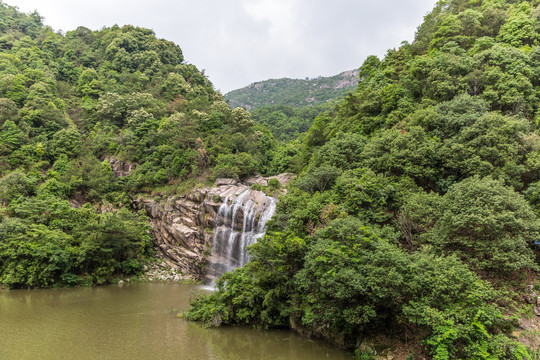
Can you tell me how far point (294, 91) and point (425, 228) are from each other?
11572cm

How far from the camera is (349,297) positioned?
10891 mm

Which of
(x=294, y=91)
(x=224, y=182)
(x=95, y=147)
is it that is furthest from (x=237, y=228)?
(x=294, y=91)

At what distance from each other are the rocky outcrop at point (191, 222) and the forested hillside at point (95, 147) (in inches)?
66.4

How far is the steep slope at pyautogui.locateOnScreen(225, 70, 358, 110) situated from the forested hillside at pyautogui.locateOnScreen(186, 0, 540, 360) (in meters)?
84.9

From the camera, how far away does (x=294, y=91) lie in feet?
401

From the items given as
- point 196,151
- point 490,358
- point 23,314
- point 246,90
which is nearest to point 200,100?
point 196,151

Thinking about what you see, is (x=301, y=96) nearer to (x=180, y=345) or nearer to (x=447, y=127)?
(x=447, y=127)

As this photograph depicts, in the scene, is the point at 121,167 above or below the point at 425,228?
above

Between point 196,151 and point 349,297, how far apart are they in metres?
27.0

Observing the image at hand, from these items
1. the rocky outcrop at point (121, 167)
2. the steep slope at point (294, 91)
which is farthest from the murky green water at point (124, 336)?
the steep slope at point (294, 91)

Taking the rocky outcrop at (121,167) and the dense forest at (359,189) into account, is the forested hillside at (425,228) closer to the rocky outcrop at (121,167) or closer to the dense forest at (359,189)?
the dense forest at (359,189)

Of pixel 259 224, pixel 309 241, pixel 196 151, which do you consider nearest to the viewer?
pixel 309 241

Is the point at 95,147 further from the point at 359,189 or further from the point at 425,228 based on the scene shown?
the point at 425,228

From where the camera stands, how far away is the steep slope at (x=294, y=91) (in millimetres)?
109062
